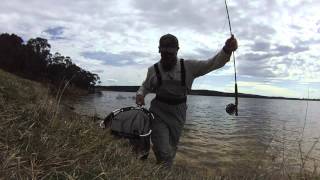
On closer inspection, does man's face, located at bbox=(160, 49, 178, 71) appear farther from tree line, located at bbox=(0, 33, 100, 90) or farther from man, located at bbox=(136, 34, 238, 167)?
tree line, located at bbox=(0, 33, 100, 90)

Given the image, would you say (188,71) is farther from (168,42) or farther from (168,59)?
(168,42)

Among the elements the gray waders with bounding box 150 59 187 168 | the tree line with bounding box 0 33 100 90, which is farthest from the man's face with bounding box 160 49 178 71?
the tree line with bounding box 0 33 100 90

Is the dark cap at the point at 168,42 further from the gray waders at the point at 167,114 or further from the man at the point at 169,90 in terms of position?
the gray waders at the point at 167,114

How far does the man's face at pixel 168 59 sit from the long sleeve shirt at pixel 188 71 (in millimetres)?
69

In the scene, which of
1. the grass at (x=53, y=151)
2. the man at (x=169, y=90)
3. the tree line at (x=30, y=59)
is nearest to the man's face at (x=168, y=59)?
the man at (x=169, y=90)

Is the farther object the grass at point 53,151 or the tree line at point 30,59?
the tree line at point 30,59

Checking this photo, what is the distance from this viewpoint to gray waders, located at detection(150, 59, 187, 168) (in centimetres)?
642

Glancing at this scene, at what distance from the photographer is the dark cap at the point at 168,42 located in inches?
246

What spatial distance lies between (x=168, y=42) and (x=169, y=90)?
698mm

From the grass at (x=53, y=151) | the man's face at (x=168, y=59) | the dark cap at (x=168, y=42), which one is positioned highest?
the dark cap at (x=168, y=42)

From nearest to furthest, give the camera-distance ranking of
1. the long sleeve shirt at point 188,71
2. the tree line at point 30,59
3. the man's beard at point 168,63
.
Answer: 1. the long sleeve shirt at point 188,71
2. the man's beard at point 168,63
3. the tree line at point 30,59

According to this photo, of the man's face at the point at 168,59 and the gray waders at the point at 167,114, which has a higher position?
the man's face at the point at 168,59

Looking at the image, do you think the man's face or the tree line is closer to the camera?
the man's face

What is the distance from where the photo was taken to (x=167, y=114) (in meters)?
6.56
